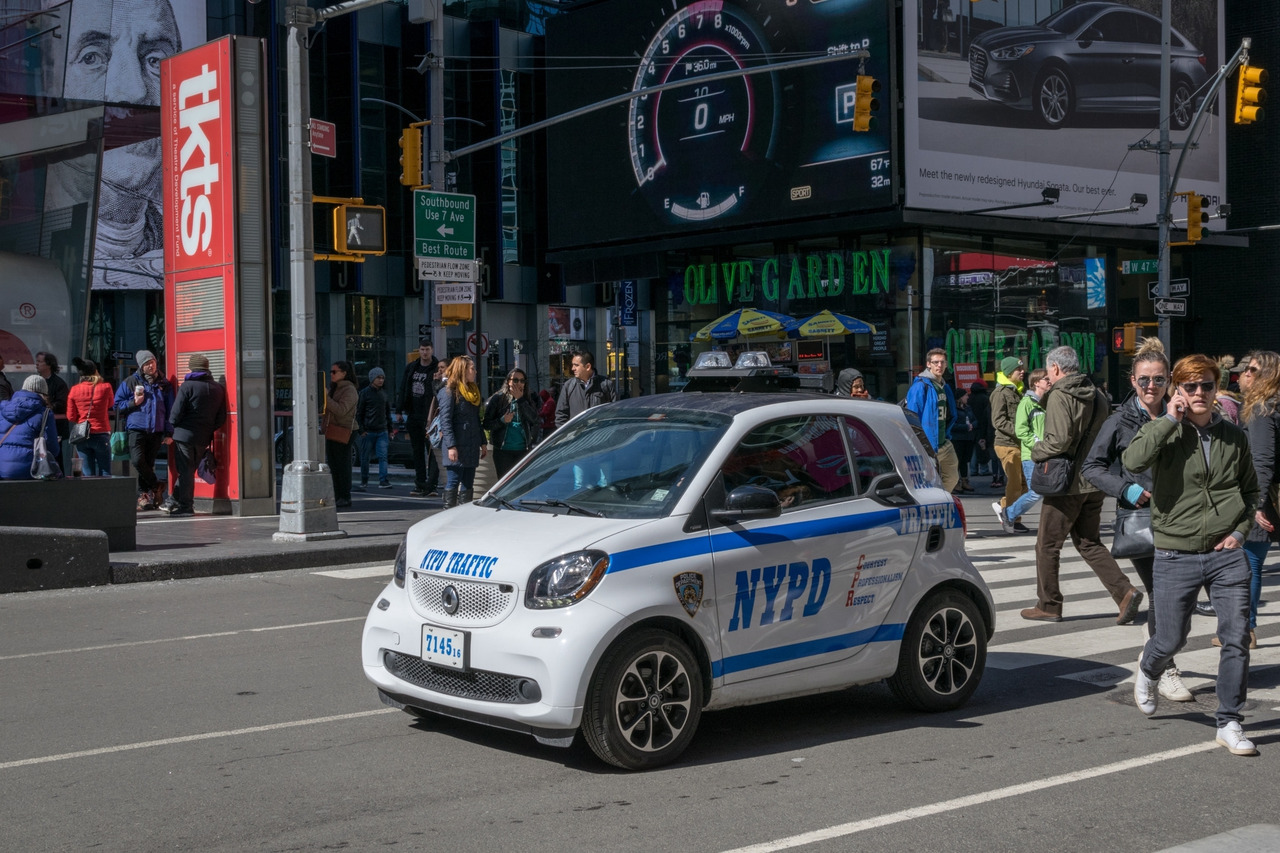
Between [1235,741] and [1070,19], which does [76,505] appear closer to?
[1235,741]

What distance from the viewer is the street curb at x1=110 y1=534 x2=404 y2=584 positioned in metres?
12.5

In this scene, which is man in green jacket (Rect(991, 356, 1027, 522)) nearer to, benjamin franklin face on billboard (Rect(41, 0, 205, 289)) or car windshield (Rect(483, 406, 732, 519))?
car windshield (Rect(483, 406, 732, 519))

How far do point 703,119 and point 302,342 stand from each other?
79.1 ft

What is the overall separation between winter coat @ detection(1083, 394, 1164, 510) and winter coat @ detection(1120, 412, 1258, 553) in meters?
0.63

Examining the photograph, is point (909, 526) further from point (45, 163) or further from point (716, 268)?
point (716, 268)

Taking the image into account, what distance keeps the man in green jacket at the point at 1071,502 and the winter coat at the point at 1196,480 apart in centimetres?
302

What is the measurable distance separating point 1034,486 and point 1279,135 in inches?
1434

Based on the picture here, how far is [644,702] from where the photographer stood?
597cm

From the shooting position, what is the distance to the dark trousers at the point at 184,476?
56.6 ft

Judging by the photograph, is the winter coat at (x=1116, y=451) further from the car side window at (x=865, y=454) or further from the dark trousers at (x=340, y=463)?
the dark trousers at (x=340, y=463)

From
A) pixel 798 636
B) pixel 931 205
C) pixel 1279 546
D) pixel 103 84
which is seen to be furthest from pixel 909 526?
pixel 103 84

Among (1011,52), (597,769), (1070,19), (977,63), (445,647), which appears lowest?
(597,769)

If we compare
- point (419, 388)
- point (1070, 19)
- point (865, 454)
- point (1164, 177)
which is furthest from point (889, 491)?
point (1070, 19)

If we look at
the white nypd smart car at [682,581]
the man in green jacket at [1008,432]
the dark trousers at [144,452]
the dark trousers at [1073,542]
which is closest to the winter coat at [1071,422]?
the dark trousers at [1073,542]
